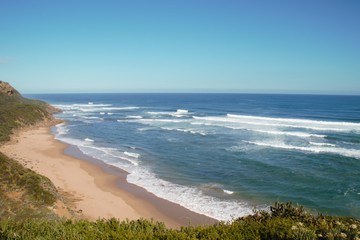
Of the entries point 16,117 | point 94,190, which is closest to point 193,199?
point 94,190

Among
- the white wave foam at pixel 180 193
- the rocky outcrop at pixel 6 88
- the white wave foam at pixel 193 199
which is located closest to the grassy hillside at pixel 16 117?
the rocky outcrop at pixel 6 88

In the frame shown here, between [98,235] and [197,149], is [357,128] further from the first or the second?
[98,235]

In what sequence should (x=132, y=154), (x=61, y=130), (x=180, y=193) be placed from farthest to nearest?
(x=61, y=130)
(x=132, y=154)
(x=180, y=193)

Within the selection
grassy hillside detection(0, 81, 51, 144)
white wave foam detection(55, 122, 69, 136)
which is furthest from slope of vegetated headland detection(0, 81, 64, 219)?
white wave foam detection(55, 122, 69, 136)

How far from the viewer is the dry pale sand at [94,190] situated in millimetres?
16484

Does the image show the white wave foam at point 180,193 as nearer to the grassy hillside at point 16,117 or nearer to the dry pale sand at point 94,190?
the dry pale sand at point 94,190

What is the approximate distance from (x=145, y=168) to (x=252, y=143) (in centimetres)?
1539

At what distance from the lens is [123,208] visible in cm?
1772

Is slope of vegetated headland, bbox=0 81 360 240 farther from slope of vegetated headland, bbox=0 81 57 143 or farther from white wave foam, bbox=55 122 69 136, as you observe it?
white wave foam, bbox=55 122 69 136

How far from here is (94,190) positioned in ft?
68.1

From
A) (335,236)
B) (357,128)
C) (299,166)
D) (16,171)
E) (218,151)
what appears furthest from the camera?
(357,128)

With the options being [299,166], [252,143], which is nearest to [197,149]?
[252,143]

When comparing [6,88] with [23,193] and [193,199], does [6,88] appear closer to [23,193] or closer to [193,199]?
[23,193]

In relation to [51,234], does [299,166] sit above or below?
below
